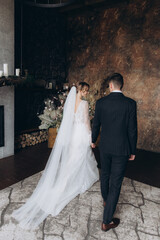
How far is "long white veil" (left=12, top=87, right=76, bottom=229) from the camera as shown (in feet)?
8.15

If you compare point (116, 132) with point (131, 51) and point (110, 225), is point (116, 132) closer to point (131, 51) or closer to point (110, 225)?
point (110, 225)

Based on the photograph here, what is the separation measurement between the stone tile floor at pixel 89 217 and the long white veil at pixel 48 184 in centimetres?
10

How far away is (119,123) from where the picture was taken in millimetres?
2168

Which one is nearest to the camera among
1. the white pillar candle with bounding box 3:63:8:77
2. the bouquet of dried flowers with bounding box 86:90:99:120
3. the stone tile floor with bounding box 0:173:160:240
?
the stone tile floor with bounding box 0:173:160:240

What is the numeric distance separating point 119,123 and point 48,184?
1.37 m

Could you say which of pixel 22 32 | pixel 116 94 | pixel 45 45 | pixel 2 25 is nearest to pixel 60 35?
pixel 45 45

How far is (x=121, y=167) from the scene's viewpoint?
7.27 feet

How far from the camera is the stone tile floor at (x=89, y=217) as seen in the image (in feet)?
7.39

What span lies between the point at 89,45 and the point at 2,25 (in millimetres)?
2698

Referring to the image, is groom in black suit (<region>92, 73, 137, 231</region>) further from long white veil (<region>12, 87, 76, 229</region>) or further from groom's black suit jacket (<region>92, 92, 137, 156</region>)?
long white veil (<region>12, 87, 76, 229</region>)

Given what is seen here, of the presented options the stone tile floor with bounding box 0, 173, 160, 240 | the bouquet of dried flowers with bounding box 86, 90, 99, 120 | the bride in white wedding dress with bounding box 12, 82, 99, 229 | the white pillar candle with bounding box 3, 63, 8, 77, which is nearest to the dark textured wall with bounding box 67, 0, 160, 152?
the bouquet of dried flowers with bounding box 86, 90, 99, 120

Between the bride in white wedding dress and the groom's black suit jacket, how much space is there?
96cm

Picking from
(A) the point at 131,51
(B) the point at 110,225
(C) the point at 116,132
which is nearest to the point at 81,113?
(C) the point at 116,132

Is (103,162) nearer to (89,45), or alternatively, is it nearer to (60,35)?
(89,45)
